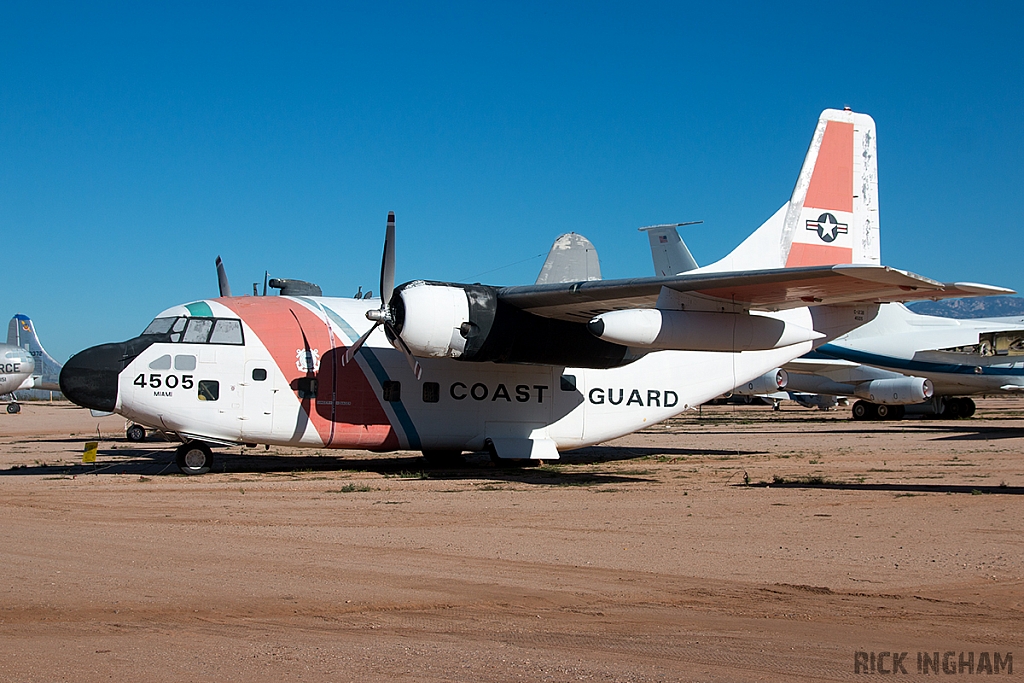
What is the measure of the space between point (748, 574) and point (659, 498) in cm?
516

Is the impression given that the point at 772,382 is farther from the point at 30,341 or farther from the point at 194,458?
the point at 30,341

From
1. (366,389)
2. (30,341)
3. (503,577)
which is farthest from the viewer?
(30,341)

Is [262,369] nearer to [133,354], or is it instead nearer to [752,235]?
[133,354]

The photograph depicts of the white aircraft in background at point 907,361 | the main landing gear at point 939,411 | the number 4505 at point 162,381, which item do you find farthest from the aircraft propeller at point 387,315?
the main landing gear at point 939,411

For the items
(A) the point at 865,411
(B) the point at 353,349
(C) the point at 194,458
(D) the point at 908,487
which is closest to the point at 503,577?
(D) the point at 908,487

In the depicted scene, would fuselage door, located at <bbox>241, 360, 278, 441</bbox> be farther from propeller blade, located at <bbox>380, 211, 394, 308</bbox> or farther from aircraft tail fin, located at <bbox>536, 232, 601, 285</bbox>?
aircraft tail fin, located at <bbox>536, 232, 601, 285</bbox>

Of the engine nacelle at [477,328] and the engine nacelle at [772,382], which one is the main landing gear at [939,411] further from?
the engine nacelle at [477,328]

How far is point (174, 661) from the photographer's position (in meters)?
4.76

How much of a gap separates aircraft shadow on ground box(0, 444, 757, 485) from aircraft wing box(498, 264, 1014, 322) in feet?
9.99

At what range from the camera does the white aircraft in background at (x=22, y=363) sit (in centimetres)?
5716

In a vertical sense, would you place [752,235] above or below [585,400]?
above

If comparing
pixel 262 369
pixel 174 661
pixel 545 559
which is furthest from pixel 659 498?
pixel 174 661

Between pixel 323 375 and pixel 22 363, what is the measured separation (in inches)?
2011

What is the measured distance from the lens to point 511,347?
1554cm
